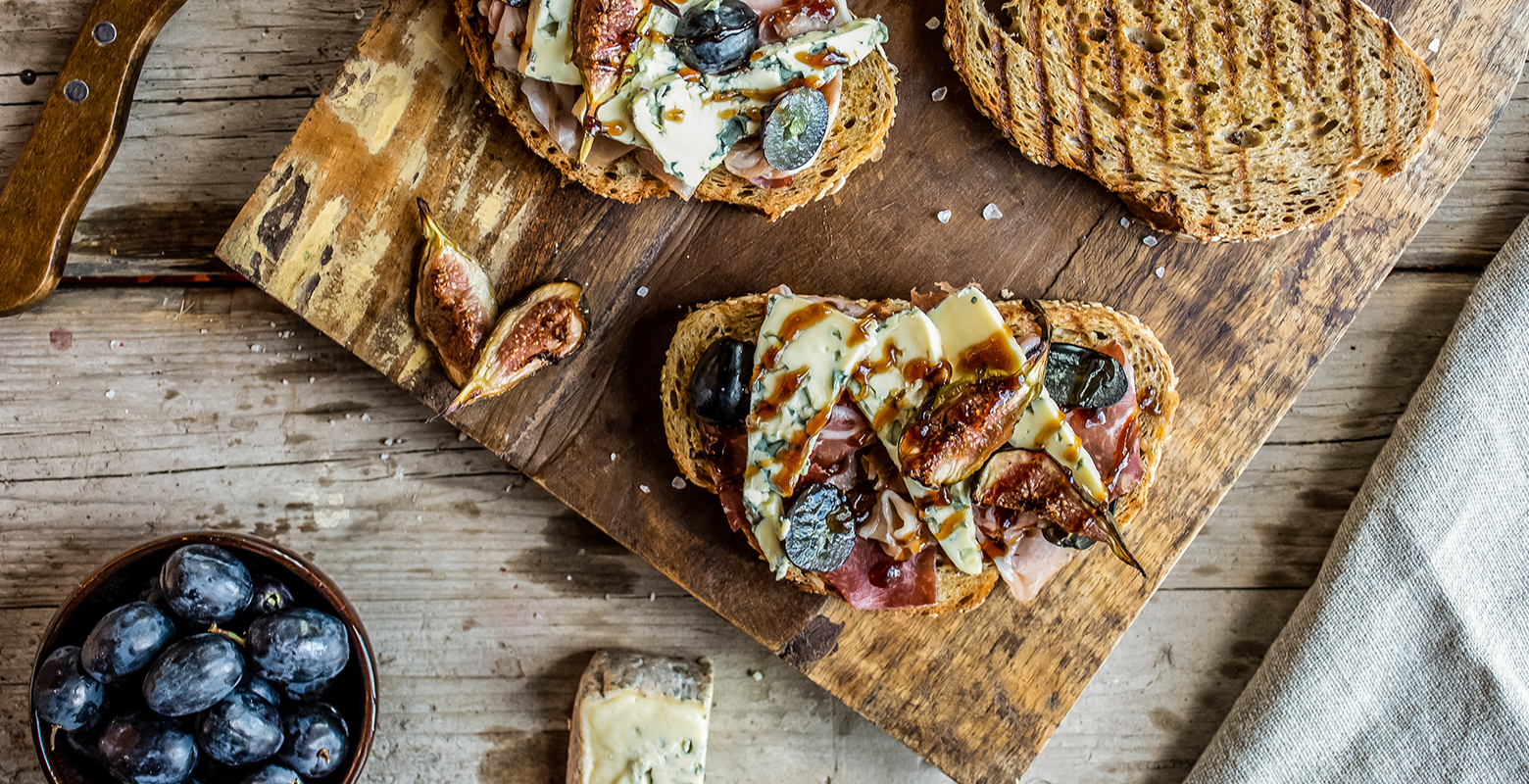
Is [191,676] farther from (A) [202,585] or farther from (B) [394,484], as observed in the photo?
(B) [394,484]

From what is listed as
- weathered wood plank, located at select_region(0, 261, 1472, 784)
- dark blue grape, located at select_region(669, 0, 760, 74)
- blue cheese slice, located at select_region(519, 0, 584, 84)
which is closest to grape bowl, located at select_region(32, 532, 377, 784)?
weathered wood plank, located at select_region(0, 261, 1472, 784)

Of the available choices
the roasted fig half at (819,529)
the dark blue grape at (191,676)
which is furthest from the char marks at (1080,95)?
the dark blue grape at (191,676)

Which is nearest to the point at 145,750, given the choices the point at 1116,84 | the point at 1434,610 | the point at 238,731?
the point at 238,731

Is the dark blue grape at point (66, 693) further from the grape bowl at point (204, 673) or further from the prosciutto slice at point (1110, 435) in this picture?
the prosciutto slice at point (1110, 435)

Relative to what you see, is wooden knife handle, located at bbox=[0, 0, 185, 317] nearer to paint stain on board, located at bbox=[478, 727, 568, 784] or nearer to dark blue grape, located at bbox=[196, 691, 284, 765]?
dark blue grape, located at bbox=[196, 691, 284, 765]

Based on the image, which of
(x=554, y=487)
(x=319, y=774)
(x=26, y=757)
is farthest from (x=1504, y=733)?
(x=26, y=757)
